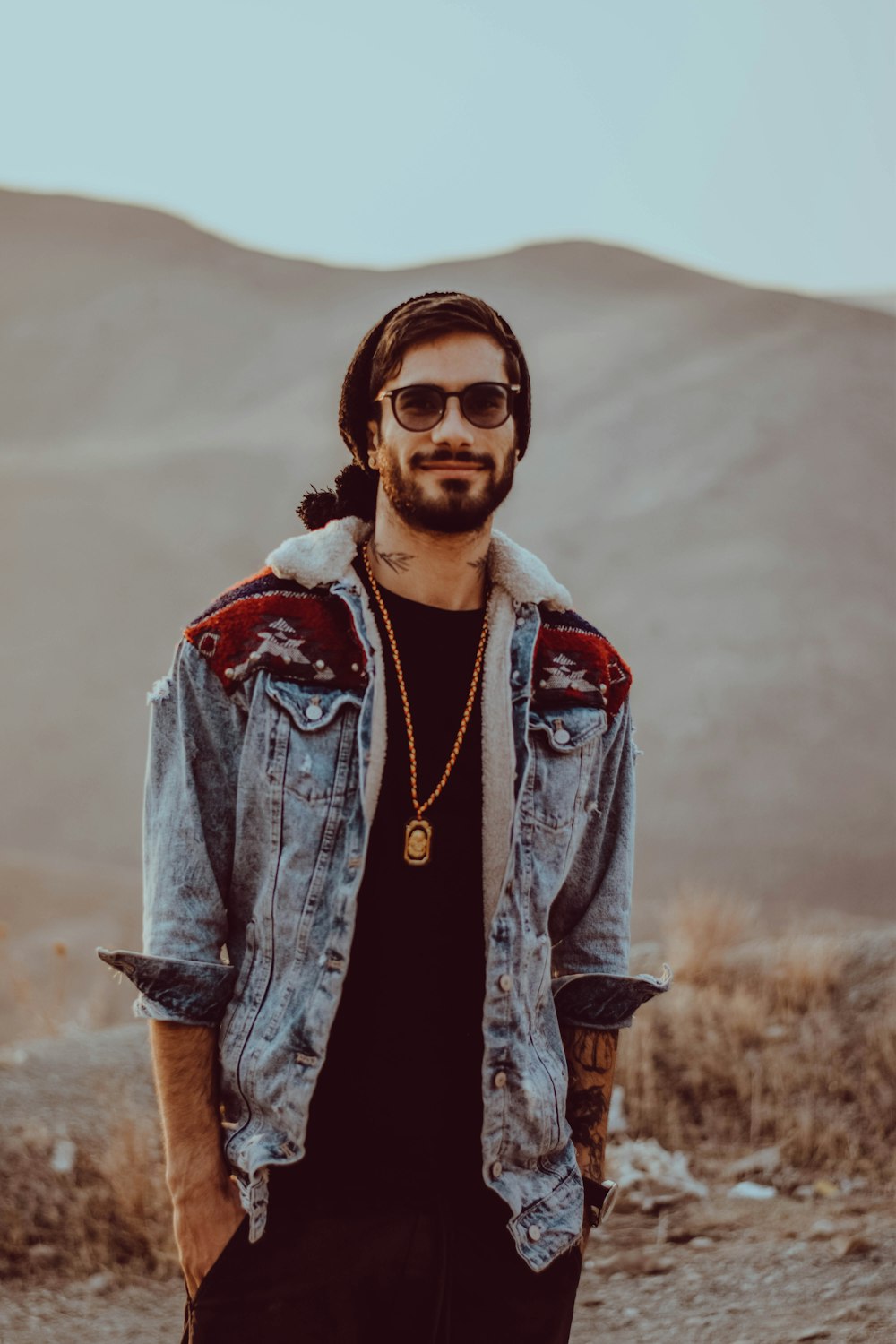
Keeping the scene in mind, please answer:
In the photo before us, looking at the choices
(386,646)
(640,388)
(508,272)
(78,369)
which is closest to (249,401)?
(78,369)

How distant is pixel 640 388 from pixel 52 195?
22.1 m

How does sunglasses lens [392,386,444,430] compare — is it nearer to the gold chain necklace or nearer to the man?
the man

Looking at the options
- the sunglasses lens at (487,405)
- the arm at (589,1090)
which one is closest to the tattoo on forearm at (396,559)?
the sunglasses lens at (487,405)

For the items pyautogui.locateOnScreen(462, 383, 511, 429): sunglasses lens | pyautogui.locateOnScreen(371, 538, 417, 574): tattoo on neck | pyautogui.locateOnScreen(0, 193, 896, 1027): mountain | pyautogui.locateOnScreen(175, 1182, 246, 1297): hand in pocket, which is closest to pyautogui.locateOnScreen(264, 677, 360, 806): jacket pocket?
pyautogui.locateOnScreen(371, 538, 417, 574): tattoo on neck

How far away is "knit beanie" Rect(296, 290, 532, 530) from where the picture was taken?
2.41 meters

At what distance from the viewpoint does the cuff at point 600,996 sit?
239cm

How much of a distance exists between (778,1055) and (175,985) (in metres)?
4.02

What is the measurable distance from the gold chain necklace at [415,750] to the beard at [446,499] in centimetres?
15

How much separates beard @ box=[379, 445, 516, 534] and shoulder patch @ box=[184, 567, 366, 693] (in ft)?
0.63

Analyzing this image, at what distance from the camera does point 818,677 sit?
17578mm

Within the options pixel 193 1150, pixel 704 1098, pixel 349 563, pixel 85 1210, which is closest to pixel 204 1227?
pixel 193 1150

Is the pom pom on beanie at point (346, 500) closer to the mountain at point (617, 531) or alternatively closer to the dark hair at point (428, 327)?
the dark hair at point (428, 327)

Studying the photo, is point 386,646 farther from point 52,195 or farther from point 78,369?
point 52,195

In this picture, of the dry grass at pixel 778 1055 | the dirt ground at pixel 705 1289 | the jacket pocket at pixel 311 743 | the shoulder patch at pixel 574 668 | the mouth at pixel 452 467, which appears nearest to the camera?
the jacket pocket at pixel 311 743
